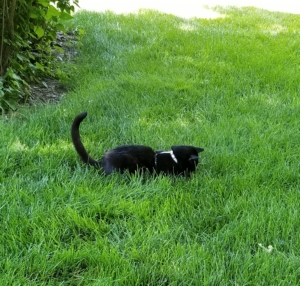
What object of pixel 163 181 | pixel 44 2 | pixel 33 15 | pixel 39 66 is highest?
pixel 44 2

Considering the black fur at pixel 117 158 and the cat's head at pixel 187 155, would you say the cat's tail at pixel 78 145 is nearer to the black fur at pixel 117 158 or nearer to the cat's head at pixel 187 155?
the black fur at pixel 117 158

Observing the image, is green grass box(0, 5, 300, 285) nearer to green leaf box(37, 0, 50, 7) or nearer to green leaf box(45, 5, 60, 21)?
green leaf box(45, 5, 60, 21)

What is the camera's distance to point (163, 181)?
2.52 metres

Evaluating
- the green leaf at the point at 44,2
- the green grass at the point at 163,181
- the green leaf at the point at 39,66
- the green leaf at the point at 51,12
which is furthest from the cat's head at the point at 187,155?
the green leaf at the point at 39,66

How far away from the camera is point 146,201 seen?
2.27 m

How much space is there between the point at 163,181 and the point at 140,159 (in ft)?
1.10

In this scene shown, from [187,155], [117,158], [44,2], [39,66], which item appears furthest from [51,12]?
[187,155]

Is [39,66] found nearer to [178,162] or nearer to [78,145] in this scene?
[78,145]

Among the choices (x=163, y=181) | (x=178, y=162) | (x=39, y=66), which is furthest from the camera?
(x=39, y=66)

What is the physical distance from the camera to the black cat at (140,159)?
2676 mm

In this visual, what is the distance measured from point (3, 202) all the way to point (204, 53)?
12.2 feet

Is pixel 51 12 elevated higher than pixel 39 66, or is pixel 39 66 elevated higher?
pixel 51 12

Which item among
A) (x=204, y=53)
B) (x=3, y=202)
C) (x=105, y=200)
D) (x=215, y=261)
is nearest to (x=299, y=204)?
(x=215, y=261)

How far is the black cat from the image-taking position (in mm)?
2676
